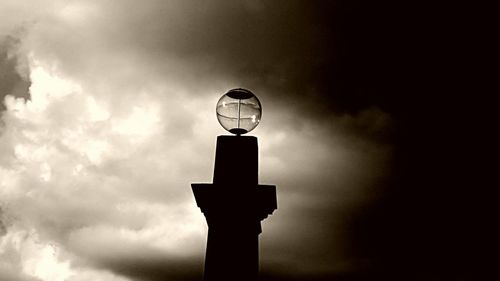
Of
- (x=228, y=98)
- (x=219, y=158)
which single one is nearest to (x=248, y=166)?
(x=219, y=158)

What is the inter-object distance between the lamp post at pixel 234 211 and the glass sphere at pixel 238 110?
32cm

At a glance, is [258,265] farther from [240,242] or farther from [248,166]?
[248,166]

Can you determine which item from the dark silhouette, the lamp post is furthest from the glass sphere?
the dark silhouette

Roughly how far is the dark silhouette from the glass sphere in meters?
0.55

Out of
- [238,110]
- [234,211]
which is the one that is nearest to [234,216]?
[234,211]

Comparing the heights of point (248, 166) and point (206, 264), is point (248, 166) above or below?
above

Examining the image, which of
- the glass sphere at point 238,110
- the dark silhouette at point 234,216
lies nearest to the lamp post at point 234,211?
the dark silhouette at point 234,216

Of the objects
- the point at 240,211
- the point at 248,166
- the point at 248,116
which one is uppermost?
the point at 248,116

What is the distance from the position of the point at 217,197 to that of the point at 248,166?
58 cm

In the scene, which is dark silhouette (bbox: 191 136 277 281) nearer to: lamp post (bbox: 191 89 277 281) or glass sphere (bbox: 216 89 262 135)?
lamp post (bbox: 191 89 277 281)

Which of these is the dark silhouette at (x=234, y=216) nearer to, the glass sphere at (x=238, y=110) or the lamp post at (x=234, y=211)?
the lamp post at (x=234, y=211)

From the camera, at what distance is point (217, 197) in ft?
24.3

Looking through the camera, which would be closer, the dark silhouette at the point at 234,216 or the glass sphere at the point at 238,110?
the dark silhouette at the point at 234,216

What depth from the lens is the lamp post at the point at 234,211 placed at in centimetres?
732
